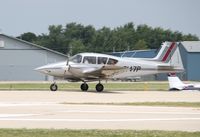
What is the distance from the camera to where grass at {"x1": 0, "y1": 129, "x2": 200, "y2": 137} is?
13.1 m

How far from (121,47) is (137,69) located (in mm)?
111716

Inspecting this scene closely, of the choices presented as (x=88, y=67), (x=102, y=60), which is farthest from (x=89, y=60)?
(x=102, y=60)

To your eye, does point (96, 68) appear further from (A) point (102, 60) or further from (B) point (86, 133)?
(B) point (86, 133)

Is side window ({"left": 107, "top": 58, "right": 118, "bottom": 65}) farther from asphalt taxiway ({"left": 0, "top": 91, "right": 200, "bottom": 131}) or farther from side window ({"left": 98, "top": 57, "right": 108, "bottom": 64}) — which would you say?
asphalt taxiway ({"left": 0, "top": 91, "right": 200, "bottom": 131})

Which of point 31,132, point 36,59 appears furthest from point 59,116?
point 36,59

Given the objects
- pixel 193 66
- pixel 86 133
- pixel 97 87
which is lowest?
pixel 86 133

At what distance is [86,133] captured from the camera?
13.4 metres

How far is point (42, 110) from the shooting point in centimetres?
1983

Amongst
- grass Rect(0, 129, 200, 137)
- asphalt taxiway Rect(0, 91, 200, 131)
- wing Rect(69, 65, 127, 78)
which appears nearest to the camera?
grass Rect(0, 129, 200, 137)

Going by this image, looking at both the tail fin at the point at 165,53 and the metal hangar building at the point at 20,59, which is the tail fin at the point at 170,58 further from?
the metal hangar building at the point at 20,59

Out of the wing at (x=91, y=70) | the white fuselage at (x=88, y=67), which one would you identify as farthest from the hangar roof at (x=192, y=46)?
the wing at (x=91, y=70)

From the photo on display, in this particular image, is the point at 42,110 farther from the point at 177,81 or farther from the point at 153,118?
the point at 177,81

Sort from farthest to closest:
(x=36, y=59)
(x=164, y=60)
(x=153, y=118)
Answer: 1. (x=36, y=59)
2. (x=164, y=60)
3. (x=153, y=118)

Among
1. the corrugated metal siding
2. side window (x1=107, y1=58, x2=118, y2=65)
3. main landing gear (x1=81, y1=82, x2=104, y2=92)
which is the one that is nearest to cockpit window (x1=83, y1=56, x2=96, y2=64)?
side window (x1=107, y1=58, x2=118, y2=65)
